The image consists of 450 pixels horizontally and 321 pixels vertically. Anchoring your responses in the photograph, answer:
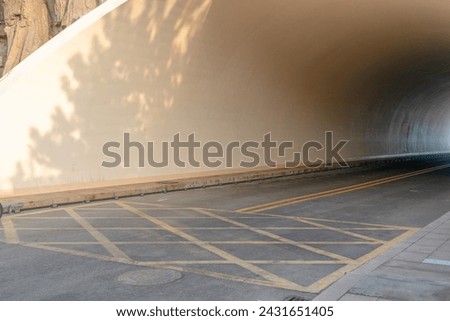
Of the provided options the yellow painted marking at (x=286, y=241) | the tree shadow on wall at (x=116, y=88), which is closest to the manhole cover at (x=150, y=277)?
the yellow painted marking at (x=286, y=241)

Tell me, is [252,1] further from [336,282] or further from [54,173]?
[336,282]

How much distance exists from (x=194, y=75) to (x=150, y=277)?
12120 mm

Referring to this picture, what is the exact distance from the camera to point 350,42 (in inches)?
848

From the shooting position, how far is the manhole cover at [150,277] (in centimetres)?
562

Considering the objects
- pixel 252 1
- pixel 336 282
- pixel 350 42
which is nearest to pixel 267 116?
pixel 350 42

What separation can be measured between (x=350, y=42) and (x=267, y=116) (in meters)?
4.71

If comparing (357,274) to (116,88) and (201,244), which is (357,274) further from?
(116,88)

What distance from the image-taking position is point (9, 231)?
896 cm

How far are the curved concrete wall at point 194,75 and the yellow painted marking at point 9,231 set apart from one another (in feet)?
9.20

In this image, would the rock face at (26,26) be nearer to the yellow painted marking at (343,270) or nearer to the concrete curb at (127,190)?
the concrete curb at (127,190)

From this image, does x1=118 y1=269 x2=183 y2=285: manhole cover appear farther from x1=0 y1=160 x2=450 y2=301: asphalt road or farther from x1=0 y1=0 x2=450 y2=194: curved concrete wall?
x1=0 y1=0 x2=450 y2=194: curved concrete wall

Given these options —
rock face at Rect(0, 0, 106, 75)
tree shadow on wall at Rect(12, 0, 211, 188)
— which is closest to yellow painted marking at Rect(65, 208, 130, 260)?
tree shadow on wall at Rect(12, 0, 211, 188)

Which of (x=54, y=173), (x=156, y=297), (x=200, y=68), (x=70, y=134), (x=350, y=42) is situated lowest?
(x=156, y=297)

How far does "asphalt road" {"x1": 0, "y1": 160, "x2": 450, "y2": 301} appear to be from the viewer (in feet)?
17.9
